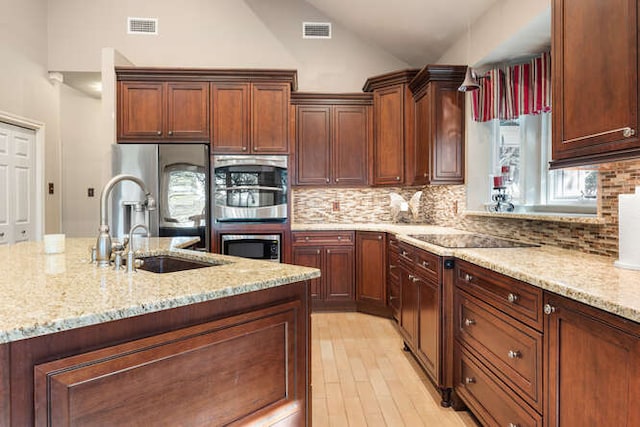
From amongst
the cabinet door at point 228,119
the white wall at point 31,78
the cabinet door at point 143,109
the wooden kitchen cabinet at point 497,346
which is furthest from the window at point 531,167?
the white wall at point 31,78

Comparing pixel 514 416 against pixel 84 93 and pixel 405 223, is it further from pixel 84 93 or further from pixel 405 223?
pixel 84 93

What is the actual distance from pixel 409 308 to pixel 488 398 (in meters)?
1.09

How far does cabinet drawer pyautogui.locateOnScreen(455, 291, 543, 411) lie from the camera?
1.50m

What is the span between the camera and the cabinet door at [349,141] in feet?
14.7

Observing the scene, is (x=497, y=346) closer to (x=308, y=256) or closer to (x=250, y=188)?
(x=308, y=256)

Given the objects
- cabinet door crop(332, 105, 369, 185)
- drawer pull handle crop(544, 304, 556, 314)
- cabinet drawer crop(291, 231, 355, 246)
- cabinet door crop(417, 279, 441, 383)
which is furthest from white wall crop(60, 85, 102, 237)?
drawer pull handle crop(544, 304, 556, 314)

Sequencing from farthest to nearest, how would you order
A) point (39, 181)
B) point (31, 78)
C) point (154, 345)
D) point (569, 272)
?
point (39, 181) → point (31, 78) → point (569, 272) → point (154, 345)

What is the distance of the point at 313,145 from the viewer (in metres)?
4.47

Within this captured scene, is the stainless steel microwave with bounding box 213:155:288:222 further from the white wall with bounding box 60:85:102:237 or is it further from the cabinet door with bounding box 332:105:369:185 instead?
the white wall with bounding box 60:85:102:237

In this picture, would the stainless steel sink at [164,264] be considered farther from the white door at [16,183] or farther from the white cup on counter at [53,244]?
the white door at [16,183]

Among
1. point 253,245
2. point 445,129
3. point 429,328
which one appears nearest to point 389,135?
point 445,129

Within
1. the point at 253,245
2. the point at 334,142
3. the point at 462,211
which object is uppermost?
the point at 334,142

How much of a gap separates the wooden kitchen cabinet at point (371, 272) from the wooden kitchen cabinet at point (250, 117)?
1295 millimetres

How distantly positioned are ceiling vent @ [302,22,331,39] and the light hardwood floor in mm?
3531
